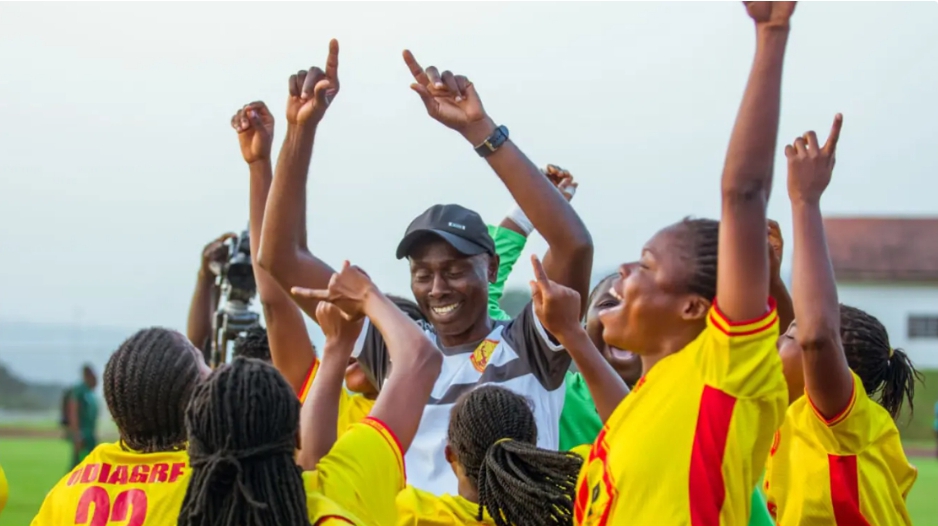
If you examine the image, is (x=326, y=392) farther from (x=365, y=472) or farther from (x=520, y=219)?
(x=520, y=219)

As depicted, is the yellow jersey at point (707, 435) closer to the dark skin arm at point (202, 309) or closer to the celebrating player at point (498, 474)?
the celebrating player at point (498, 474)

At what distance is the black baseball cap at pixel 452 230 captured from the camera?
13.4 ft

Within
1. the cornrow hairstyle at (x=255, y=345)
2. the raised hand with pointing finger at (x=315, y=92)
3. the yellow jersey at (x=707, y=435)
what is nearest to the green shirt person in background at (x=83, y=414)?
the cornrow hairstyle at (x=255, y=345)

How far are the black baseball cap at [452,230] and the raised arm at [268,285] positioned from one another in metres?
0.50

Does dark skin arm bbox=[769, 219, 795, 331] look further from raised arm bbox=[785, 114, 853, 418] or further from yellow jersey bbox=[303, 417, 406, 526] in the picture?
yellow jersey bbox=[303, 417, 406, 526]

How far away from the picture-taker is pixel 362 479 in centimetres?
280

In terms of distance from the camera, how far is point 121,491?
9.43 feet

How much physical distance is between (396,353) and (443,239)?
1.16m

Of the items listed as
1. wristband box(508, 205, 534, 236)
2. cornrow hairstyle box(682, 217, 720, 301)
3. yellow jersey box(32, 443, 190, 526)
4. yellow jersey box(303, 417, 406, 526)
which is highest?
wristband box(508, 205, 534, 236)

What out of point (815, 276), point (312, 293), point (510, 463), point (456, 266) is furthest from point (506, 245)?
point (312, 293)

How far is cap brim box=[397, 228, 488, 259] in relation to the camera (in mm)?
4066

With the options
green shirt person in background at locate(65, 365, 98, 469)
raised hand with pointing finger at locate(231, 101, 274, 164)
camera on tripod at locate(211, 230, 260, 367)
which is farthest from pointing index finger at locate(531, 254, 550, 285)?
green shirt person in background at locate(65, 365, 98, 469)

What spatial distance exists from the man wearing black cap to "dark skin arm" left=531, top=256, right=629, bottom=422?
45 centimetres

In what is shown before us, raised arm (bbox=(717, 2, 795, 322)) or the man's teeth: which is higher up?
raised arm (bbox=(717, 2, 795, 322))
